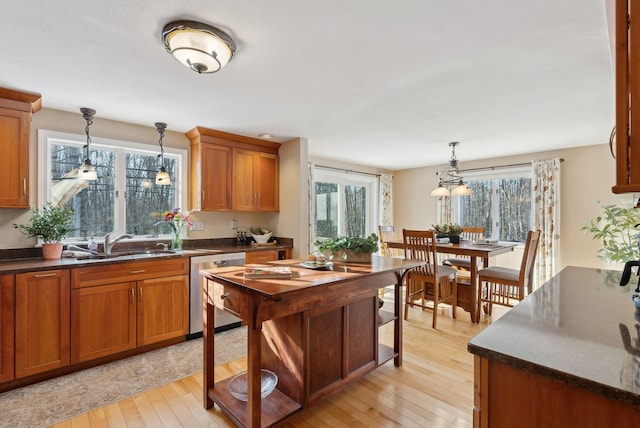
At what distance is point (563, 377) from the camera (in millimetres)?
750

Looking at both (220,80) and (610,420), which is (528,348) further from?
(220,80)

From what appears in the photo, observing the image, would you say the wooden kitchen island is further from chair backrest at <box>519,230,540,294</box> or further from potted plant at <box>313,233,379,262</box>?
chair backrest at <box>519,230,540,294</box>

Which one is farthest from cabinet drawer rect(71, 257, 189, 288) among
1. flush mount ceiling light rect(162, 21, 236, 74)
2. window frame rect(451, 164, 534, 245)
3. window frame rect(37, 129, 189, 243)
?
window frame rect(451, 164, 534, 245)

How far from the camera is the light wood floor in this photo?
1916 mm

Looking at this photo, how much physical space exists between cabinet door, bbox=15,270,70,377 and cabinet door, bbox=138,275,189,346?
0.54 metres

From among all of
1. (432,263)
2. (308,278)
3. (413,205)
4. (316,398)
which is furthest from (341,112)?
(413,205)

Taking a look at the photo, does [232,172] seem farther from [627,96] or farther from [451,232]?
[627,96]

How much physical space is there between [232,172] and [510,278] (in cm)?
351

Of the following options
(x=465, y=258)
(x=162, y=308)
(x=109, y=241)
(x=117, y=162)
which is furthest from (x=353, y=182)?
(x=109, y=241)

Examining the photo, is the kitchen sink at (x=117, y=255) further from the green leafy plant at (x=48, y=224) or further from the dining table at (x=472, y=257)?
the dining table at (x=472, y=257)

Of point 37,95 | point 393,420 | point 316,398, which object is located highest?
point 37,95

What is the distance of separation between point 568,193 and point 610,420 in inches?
188

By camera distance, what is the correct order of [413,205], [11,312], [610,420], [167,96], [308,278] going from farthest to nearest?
1. [413,205]
2. [167,96]
3. [11,312]
4. [308,278]
5. [610,420]

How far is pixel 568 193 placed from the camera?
443cm
